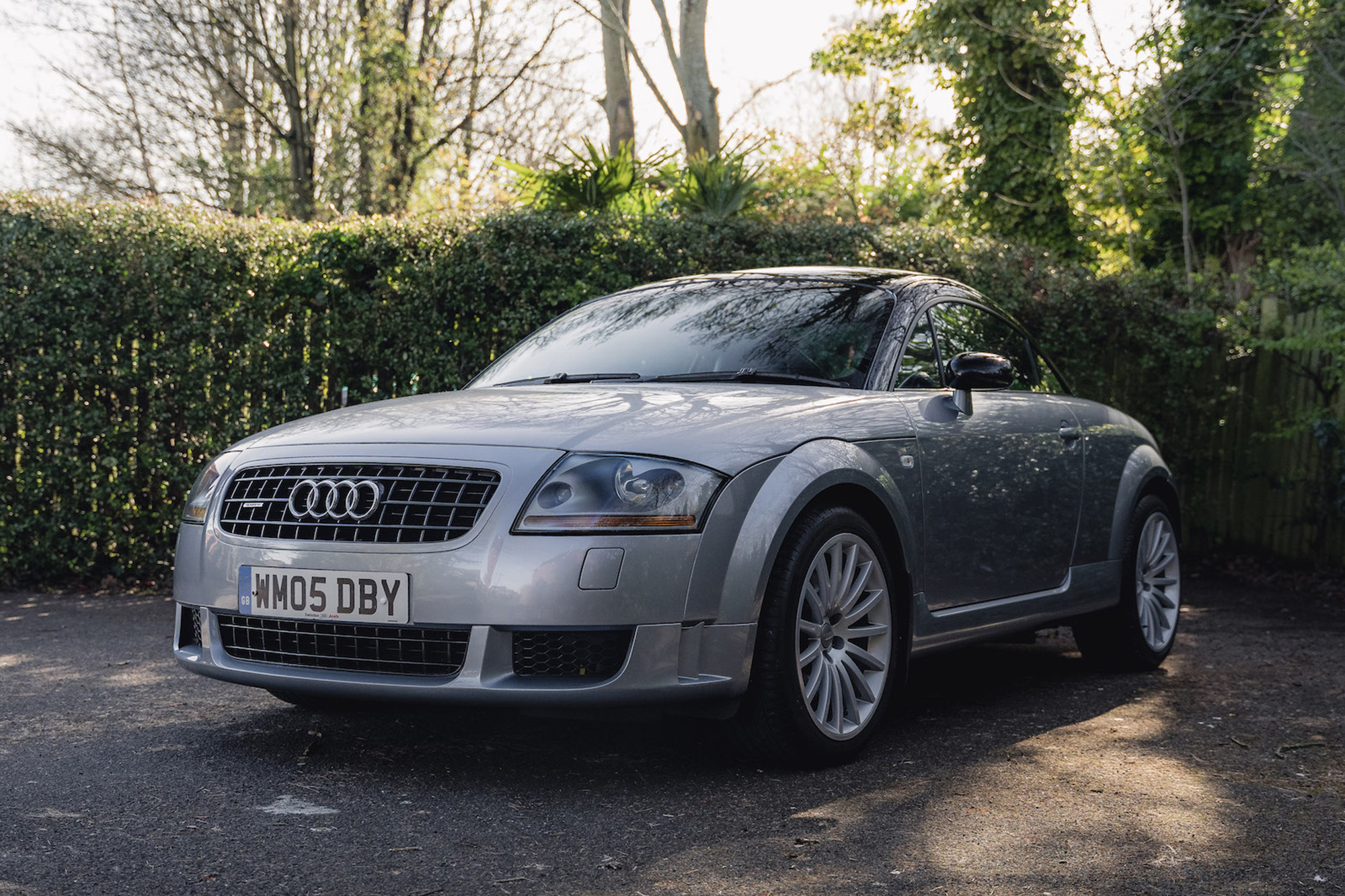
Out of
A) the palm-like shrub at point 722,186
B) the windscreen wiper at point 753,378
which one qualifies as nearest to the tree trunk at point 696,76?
the palm-like shrub at point 722,186

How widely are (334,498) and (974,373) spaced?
2.33 meters

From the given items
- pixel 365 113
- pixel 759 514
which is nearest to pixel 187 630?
pixel 759 514

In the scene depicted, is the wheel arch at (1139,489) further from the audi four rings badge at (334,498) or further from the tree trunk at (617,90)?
the tree trunk at (617,90)

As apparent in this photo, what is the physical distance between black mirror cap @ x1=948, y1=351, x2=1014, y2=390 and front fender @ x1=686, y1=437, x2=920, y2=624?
704 millimetres

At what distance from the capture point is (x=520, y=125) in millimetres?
26109

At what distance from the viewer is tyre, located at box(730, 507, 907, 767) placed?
3.82m

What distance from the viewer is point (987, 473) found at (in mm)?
4891

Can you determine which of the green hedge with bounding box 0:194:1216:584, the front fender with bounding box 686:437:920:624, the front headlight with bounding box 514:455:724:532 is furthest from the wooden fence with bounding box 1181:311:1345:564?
the front headlight with bounding box 514:455:724:532

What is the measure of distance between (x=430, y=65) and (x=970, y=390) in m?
18.2

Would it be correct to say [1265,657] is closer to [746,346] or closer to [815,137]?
[746,346]

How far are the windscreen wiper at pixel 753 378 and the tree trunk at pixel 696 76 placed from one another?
10.8m

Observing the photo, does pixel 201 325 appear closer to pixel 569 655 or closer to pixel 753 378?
pixel 753 378

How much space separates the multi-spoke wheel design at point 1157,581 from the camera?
6.04 metres

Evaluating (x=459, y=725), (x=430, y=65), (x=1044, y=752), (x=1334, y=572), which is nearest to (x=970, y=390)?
(x=1044, y=752)
